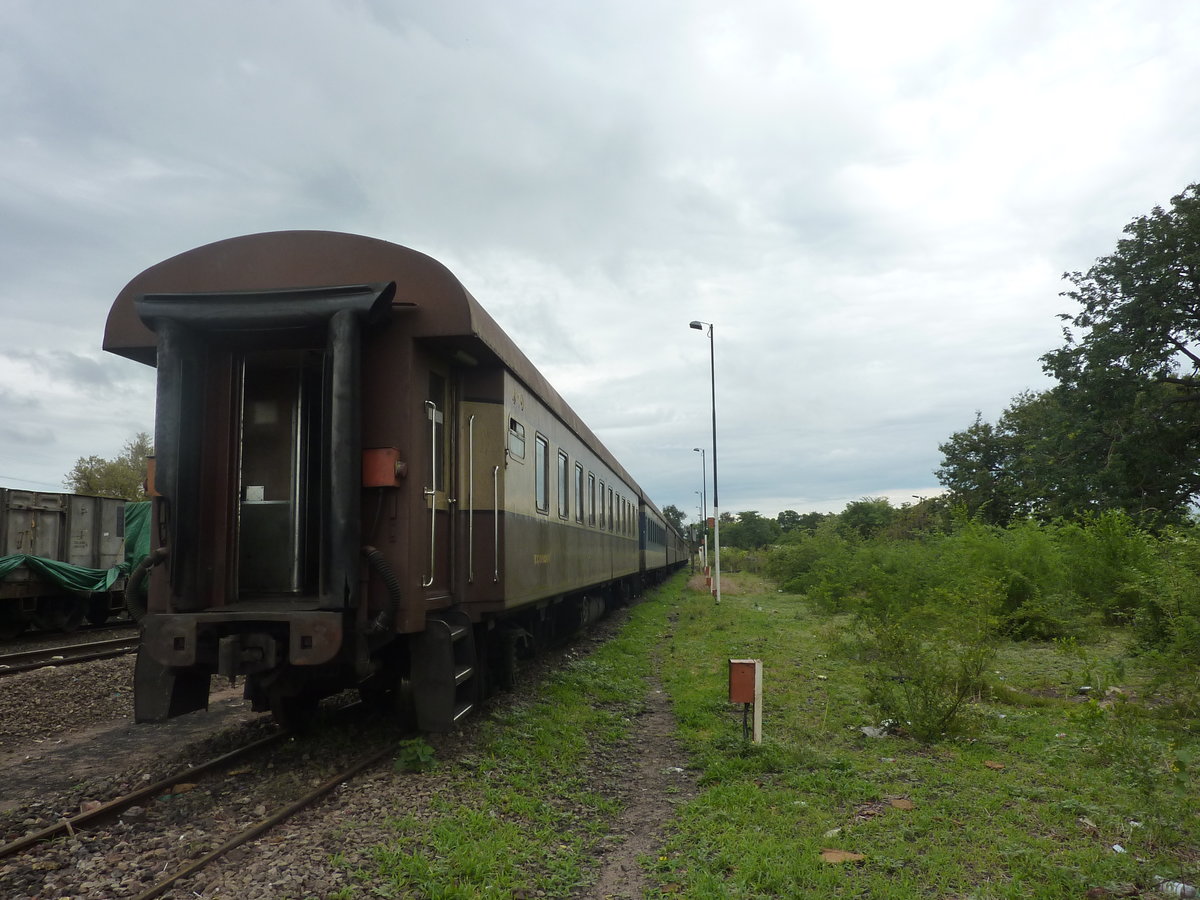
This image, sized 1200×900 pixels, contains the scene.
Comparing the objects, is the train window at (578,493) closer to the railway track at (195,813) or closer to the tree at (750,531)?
the railway track at (195,813)

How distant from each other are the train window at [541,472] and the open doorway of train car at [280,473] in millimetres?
2544

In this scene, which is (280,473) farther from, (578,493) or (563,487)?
(578,493)

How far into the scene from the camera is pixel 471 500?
6926 mm

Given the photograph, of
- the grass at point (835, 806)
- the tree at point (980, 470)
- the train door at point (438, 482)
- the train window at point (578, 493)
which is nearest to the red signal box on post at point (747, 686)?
the grass at point (835, 806)

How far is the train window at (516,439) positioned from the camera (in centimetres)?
757

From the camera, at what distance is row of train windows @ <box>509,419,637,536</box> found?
8.05 meters

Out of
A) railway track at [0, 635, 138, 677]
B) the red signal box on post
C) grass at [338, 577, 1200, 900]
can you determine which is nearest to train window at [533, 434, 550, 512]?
grass at [338, 577, 1200, 900]

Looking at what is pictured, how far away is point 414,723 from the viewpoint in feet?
22.2

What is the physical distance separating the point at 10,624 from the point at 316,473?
1228cm

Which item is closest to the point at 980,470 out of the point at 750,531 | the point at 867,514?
the point at 867,514

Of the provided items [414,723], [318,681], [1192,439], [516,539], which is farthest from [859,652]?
[1192,439]

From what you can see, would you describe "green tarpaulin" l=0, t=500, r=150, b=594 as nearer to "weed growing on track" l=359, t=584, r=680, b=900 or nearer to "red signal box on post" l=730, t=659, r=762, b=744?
"weed growing on track" l=359, t=584, r=680, b=900

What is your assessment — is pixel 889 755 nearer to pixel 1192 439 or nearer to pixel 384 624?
pixel 384 624

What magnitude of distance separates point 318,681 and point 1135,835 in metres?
5.27
